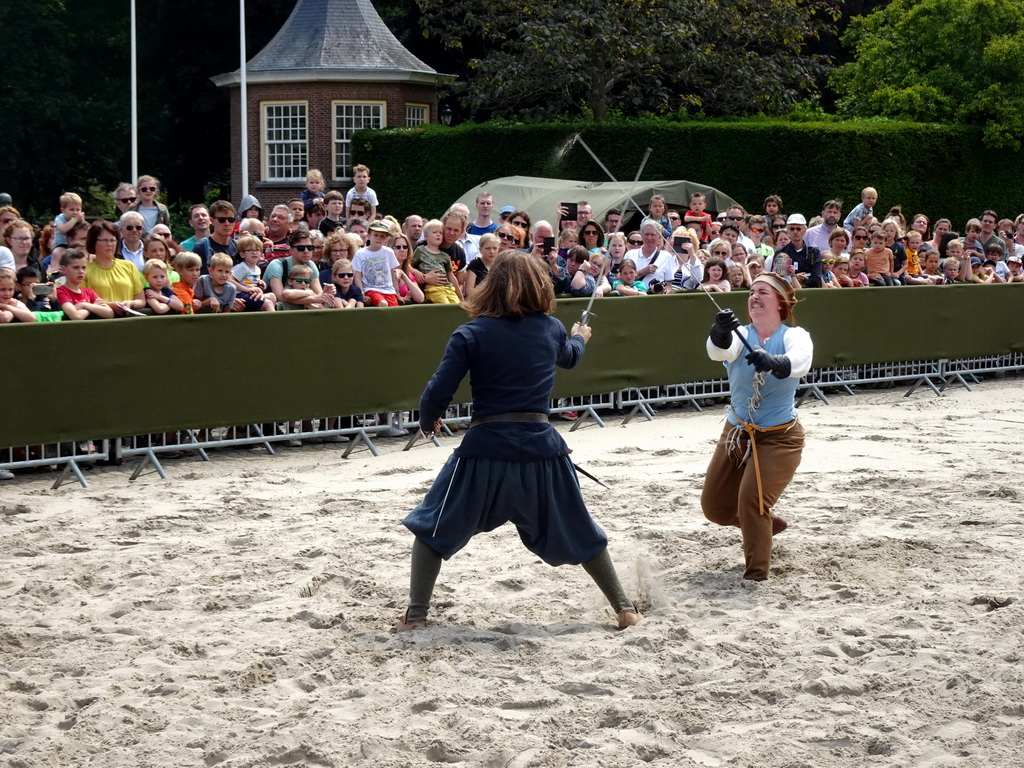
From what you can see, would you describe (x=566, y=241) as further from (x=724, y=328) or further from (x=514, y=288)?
(x=514, y=288)

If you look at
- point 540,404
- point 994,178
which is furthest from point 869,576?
point 994,178

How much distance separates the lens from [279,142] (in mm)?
→ 36844

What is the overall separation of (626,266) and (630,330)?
99 cm

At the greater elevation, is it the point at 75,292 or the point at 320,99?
the point at 320,99

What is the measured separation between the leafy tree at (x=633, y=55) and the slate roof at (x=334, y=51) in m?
3.66

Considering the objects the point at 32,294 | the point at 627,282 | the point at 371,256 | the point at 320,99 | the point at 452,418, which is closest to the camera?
Result: the point at 32,294

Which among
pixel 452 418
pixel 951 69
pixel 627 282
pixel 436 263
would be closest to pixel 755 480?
pixel 452 418

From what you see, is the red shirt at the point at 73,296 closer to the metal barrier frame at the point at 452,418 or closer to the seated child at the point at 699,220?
the metal barrier frame at the point at 452,418

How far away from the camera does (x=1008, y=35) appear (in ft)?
102

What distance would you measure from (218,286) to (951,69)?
24.9 metres

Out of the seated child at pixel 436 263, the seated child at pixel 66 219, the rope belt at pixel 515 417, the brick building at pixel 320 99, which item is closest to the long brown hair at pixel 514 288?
the rope belt at pixel 515 417

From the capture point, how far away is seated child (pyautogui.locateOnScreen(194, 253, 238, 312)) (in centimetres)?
1102

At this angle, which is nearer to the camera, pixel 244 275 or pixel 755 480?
pixel 755 480

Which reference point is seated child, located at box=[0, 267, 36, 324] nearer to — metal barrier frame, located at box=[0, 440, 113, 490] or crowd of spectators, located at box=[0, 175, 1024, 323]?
crowd of spectators, located at box=[0, 175, 1024, 323]
